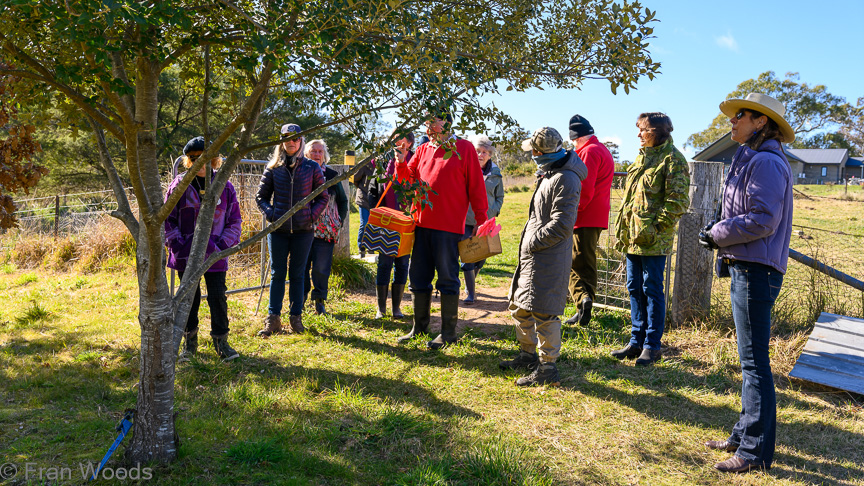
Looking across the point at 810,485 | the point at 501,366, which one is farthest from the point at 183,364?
the point at 810,485

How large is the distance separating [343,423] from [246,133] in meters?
1.89

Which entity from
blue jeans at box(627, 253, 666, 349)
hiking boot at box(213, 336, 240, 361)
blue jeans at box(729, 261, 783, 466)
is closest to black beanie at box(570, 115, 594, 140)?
blue jeans at box(627, 253, 666, 349)

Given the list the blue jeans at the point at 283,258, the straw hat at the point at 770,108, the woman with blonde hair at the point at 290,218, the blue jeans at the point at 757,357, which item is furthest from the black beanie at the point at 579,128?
the blue jeans at the point at 283,258

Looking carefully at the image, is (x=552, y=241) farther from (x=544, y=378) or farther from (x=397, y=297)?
(x=397, y=297)

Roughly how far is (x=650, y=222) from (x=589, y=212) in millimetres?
979

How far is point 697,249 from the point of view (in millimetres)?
5523

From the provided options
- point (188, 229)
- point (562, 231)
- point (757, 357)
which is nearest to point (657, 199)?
point (562, 231)

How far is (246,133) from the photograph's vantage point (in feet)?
9.50

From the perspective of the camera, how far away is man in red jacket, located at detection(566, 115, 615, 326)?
5.45m

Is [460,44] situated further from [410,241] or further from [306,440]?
[410,241]

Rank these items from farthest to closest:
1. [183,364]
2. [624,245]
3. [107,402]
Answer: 1. [624,245]
2. [183,364]
3. [107,402]

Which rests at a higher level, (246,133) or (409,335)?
(246,133)

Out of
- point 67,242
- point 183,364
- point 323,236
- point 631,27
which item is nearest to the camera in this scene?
point 631,27

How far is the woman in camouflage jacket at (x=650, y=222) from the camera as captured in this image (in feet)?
15.2
